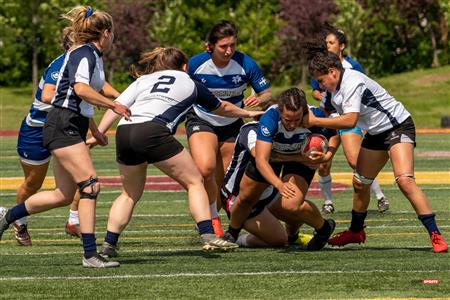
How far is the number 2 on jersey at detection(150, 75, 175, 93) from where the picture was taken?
392 inches

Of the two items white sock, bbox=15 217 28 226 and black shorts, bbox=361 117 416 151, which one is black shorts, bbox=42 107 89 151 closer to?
white sock, bbox=15 217 28 226

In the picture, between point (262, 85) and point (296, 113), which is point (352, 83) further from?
point (262, 85)

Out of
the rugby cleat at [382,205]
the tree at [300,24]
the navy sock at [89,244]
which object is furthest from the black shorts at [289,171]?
the tree at [300,24]

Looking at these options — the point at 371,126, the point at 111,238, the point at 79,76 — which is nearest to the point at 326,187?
the point at 371,126

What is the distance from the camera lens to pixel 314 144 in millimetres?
10492

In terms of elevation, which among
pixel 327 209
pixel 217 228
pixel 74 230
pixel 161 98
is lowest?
pixel 327 209

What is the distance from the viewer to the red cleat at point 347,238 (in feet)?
36.1

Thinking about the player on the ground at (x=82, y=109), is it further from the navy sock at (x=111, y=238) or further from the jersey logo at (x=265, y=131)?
the jersey logo at (x=265, y=131)

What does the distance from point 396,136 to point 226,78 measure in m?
2.22

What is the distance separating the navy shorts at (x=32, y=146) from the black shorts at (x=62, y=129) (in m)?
2.11

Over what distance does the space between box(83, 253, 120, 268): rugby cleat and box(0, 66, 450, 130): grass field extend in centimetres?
3307

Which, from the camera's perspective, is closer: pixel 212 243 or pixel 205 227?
pixel 212 243

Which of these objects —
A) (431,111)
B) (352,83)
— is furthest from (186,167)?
(431,111)

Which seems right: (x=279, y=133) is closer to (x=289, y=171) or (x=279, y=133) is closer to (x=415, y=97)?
(x=289, y=171)
